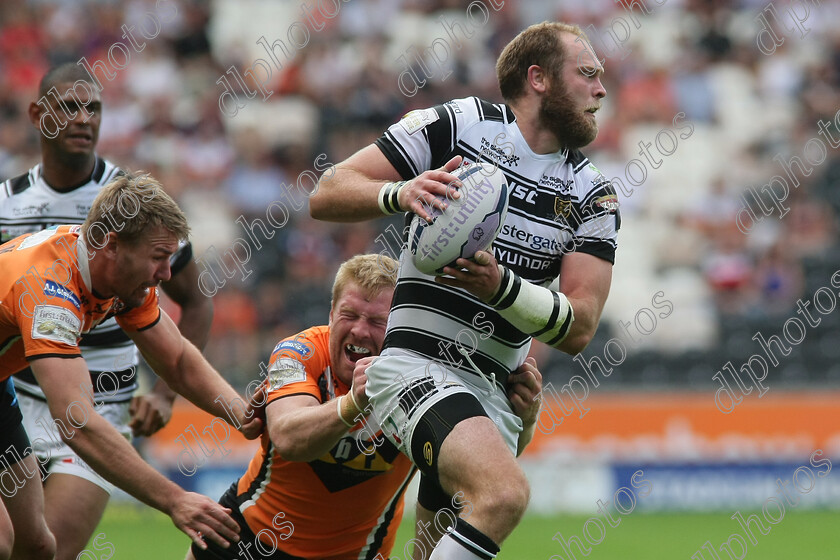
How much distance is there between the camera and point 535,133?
482cm

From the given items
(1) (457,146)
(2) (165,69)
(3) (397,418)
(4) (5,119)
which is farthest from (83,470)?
(2) (165,69)

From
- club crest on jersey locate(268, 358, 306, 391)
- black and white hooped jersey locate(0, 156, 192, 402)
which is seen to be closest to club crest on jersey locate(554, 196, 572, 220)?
club crest on jersey locate(268, 358, 306, 391)

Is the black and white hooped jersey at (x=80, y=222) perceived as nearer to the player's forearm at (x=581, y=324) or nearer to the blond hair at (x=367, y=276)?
the blond hair at (x=367, y=276)

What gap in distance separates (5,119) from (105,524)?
5741 mm

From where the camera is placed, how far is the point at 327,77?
50.6 ft

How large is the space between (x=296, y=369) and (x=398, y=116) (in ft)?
31.7

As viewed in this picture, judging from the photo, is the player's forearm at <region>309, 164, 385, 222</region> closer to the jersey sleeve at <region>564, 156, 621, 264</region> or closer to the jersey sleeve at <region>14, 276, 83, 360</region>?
the jersey sleeve at <region>564, 156, 621, 264</region>

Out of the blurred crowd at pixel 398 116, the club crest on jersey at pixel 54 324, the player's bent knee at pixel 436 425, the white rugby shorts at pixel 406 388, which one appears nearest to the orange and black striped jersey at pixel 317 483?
the white rugby shorts at pixel 406 388

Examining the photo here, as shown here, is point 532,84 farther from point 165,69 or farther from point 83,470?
point 165,69

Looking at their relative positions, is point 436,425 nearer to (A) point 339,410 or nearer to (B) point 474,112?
(A) point 339,410

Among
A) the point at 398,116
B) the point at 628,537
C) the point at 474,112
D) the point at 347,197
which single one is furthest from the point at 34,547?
the point at 398,116

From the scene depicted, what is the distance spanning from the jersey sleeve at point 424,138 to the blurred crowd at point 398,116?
7.39m

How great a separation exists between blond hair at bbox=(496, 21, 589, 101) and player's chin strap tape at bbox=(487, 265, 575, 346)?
3.19 feet

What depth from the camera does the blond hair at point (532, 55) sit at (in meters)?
4.81
